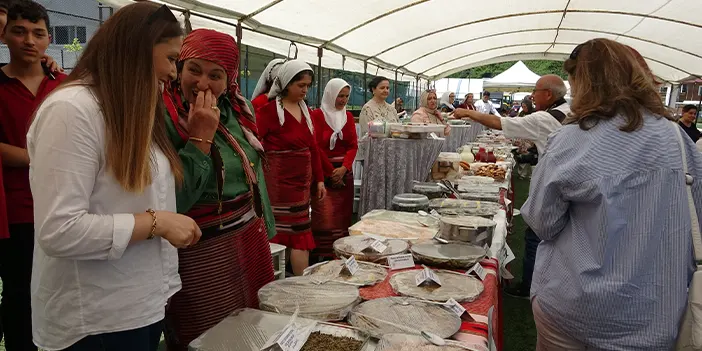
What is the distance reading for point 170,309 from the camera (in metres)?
1.33

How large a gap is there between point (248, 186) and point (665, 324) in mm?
1155

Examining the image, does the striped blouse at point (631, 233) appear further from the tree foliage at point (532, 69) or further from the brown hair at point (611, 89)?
the tree foliage at point (532, 69)

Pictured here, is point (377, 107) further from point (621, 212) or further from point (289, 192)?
point (621, 212)

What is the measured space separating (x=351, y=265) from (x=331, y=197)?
195 cm

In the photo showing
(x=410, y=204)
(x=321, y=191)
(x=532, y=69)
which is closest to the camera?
(x=410, y=204)

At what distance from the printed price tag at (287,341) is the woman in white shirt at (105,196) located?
0.88 feet

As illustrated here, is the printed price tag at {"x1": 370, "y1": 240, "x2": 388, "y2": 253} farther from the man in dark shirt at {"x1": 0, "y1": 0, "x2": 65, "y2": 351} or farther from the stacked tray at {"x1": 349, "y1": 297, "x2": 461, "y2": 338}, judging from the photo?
the man in dark shirt at {"x1": 0, "y1": 0, "x2": 65, "y2": 351}

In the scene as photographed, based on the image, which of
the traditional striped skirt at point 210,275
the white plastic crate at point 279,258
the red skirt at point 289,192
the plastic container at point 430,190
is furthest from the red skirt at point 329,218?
the traditional striped skirt at point 210,275

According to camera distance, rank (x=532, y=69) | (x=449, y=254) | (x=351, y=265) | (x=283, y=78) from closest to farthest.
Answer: (x=351, y=265)
(x=449, y=254)
(x=283, y=78)
(x=532, y=69)

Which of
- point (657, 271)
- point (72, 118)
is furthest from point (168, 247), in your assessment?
point (657, 271)

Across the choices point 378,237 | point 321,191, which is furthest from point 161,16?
point 321,191

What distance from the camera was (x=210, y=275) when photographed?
1332 mm

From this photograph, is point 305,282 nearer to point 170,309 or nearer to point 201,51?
point 170,309

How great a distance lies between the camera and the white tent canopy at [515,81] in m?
15.7
